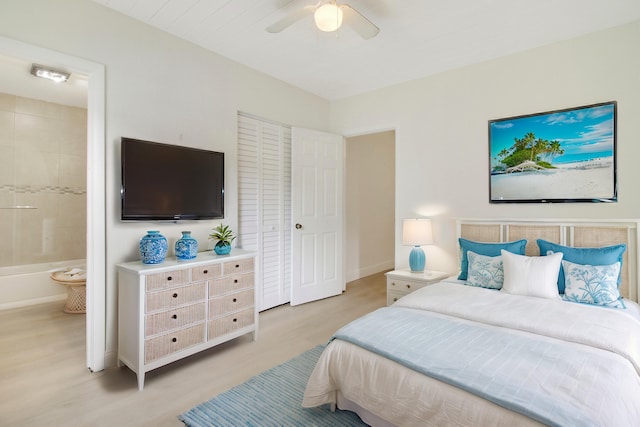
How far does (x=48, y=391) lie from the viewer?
218 centimetres

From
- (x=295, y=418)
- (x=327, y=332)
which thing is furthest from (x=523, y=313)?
(x=327, y=332)

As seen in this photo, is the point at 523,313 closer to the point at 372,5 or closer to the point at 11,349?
the point at 372,5

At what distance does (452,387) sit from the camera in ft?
4.50

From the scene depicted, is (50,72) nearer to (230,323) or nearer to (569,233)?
(230,323)

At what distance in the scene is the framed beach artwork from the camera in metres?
2.76

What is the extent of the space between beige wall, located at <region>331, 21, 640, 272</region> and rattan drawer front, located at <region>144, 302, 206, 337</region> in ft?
7.82

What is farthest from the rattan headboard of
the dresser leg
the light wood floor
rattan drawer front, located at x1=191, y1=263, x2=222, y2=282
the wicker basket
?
the wicker basket

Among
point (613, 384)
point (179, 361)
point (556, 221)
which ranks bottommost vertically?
point (179, 361)

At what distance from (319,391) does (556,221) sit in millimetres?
2529

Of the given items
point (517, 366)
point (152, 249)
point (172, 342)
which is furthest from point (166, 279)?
point (517, 366)

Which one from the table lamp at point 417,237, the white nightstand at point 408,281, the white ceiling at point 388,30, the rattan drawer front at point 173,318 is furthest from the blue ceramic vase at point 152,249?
the table lamp at point 417,237

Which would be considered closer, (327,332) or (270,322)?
(327,332)

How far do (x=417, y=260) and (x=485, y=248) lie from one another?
73 centimetres

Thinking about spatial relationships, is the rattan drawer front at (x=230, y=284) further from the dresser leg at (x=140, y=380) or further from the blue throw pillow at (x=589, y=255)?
the blue throw pillow at (x=589, y=255)
